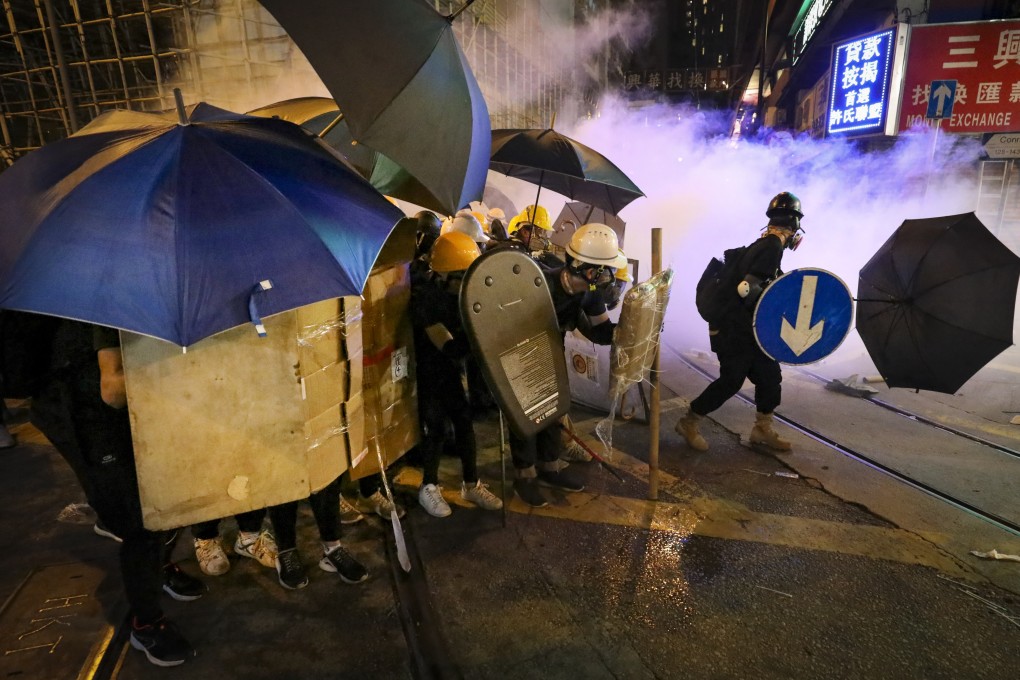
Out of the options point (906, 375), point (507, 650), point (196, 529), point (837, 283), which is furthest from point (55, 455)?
point (906, 375)

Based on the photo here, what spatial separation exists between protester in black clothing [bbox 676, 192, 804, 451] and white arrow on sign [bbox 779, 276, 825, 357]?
48 cm

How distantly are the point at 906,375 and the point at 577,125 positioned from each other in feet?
73.4

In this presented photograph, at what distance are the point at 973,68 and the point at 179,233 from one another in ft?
47.2

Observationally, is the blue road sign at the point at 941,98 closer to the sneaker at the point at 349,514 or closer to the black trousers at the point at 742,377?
the black trousers at the point at 742,377

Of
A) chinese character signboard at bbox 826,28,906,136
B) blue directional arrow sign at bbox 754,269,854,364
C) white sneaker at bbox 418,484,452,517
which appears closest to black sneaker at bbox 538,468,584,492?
white sneaker at bbox 418,484,452,517

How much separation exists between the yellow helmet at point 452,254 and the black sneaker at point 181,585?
2296mm

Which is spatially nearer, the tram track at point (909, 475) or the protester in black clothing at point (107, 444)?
the protester in black clothing at point (107, 444)

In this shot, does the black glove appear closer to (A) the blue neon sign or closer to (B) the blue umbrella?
(B) the blue umbrella

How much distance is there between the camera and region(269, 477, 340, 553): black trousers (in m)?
2.96

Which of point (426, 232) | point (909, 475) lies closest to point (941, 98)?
point (909, 475)

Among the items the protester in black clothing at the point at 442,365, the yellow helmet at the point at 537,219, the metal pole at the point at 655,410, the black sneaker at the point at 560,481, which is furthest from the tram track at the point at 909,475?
the protester in black clothing at the point at 442,365

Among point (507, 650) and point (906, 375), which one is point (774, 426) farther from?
point (507, 650)

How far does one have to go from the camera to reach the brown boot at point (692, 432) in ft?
15.8

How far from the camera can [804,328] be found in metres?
3.92
